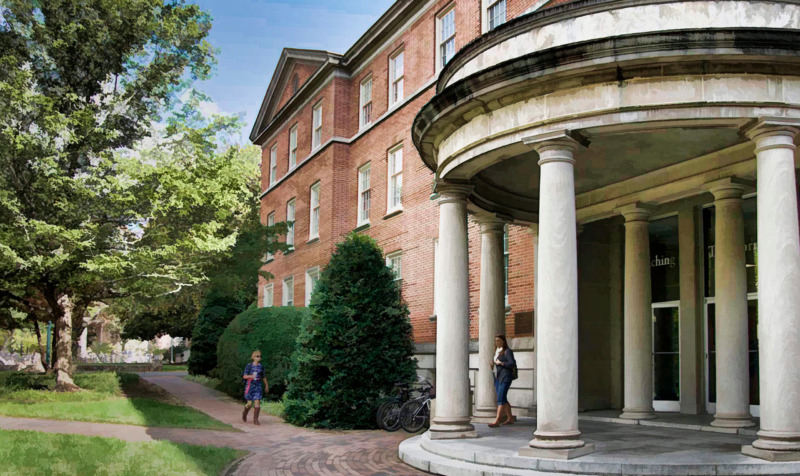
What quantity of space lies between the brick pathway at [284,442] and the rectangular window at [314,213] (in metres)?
11.7

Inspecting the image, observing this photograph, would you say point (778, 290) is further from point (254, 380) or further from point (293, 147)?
point (293, 147)

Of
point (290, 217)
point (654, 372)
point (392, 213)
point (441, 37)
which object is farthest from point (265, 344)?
point (290, 217)

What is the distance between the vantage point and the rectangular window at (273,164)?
3606 cm

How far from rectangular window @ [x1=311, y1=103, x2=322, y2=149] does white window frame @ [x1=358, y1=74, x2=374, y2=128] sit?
121 inches

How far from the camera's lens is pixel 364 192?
26.4m

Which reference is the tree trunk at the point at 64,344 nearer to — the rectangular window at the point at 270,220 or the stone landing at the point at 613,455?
the rectangular window at the point at 270,220

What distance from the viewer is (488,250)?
14766mm

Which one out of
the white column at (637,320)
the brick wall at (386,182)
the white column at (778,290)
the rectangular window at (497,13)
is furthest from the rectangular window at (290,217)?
the white column at (778,290)

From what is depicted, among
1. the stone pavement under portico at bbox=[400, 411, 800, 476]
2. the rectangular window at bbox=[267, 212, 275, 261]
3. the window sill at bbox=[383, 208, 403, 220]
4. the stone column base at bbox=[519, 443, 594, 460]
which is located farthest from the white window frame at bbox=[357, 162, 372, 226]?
the stone column base at bbox=[519, 443, 594, 460]

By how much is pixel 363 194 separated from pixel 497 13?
925 centimetres

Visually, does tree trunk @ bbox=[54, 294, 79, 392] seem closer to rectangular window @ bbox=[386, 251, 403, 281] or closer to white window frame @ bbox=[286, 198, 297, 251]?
white window frame @ bbox=[286, 198, 297, 251]

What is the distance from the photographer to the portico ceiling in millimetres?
11258

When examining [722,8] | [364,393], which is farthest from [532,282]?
[722,8]

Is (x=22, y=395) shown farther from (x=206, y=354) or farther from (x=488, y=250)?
(x=488, y=250)
